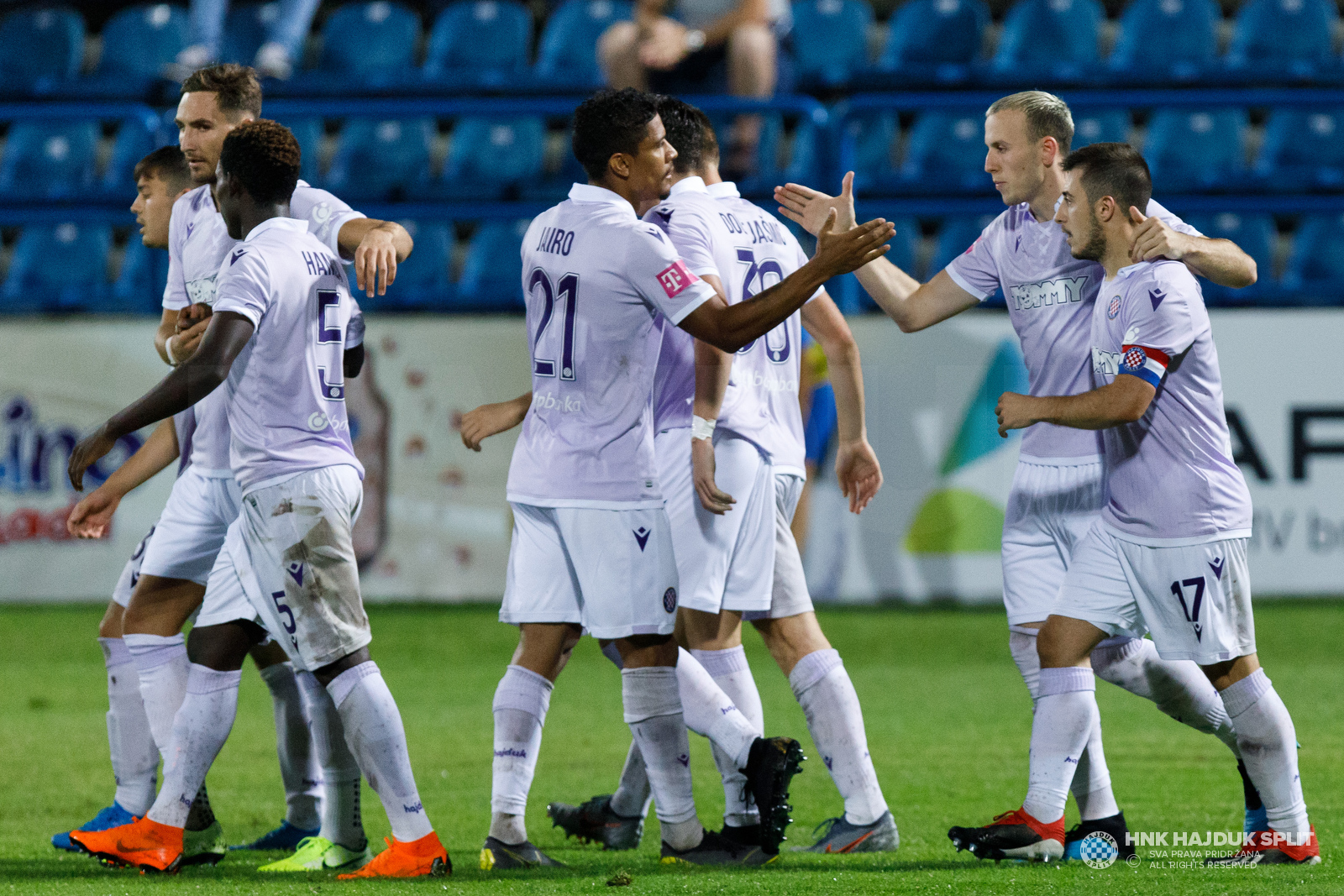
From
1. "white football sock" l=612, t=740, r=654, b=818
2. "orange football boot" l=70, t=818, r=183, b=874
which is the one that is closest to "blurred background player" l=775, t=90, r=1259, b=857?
"white football sock" l=612, t=740, r=654, b=818

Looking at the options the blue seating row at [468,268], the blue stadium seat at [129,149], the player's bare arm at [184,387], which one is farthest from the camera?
the blue stadium seat at [129,149]

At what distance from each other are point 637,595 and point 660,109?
148cm

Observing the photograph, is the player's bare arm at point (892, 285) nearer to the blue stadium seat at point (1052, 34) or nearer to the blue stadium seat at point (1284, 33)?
the blue stadium seat at point (1052, 34)

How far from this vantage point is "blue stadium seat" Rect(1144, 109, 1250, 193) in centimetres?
1141

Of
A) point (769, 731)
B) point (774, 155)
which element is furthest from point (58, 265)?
point (769, 731)

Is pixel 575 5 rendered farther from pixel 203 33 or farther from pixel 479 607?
pixel 479 607

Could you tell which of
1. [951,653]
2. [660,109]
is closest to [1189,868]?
[660,109]

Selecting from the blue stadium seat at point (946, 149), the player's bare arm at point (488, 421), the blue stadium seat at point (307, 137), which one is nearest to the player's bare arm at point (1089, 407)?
the player's bare arm at point (488, 421)

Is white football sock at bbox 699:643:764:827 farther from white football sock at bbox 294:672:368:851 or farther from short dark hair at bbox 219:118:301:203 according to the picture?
short dark hair at bbox 219:118:301:203

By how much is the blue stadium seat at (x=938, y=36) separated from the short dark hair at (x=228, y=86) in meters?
→ 8.24

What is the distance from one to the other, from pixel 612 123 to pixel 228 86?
1236mm

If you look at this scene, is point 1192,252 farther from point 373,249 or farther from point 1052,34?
point 1052,34

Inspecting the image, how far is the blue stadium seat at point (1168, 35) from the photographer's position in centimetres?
1223

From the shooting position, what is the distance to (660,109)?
4.80 metres
